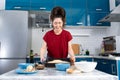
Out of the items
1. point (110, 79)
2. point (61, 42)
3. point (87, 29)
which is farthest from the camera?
point (87, 29)

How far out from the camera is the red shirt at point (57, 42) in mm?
1865

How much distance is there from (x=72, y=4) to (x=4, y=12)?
1.39 meters

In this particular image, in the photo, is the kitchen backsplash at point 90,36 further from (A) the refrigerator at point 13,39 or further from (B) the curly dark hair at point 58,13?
(B) the curly dark hair at point 58,13

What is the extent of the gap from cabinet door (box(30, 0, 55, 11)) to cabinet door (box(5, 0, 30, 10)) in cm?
10

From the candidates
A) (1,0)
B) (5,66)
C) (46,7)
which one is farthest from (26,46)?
(1,0)

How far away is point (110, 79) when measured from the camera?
923 millimetres

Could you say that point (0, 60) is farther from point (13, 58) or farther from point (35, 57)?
point (35, 57)

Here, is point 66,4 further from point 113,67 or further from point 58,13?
point 58,13

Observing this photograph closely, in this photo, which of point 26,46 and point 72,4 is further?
point 72,4

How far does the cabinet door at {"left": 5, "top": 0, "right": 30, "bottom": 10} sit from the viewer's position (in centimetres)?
359

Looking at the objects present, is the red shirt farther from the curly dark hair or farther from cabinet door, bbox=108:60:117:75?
cabinet door, bbox=108:60:117:75

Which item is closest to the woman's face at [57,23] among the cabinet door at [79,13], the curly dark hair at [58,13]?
the curly dark hair at [58,13]

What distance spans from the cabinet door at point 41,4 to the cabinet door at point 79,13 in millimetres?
465

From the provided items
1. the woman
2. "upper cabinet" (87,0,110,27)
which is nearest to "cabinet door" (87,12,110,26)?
"upper cabinet" (87,0,110,27)
